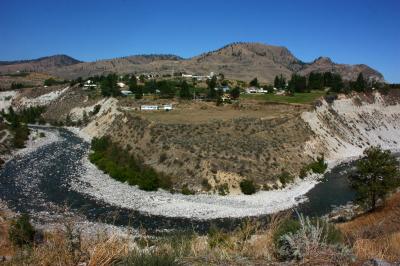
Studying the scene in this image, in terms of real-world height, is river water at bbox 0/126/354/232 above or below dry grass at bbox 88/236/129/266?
below

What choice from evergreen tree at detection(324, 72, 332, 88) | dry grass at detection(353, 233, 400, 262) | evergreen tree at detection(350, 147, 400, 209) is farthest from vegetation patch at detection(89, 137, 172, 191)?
evergreen tree at detection(324, 72, 332, 88)

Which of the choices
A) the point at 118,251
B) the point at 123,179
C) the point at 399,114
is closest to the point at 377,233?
the point at 118,251

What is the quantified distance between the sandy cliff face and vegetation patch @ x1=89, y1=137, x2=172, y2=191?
23847 mm

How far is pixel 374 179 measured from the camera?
28.9 metres

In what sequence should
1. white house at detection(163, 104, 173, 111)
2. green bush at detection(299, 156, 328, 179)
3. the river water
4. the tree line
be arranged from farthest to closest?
1. the tree line
2. white house at detection(163, 104, 173, 111)
3. green bush at detection(299, 156, 328, 179)
4. the river water

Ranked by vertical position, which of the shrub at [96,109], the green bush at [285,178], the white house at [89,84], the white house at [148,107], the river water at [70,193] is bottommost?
the river water at [70,193]

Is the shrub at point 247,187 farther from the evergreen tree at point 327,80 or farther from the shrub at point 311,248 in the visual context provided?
the evergreen tree at point 327,80

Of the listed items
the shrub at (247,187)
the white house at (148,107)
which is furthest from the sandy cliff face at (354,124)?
the white house at (148,107)

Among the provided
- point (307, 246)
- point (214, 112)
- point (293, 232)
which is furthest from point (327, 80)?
point (307, 246)

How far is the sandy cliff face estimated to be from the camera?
204 ft

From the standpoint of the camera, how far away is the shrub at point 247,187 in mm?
38438

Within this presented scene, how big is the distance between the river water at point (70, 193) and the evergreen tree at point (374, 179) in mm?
4580

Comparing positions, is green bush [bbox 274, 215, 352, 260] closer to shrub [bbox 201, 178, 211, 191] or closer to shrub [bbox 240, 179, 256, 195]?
shrub [bbox 240, 179, 256, 195]

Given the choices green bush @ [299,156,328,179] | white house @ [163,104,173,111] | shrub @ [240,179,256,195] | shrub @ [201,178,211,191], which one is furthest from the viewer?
white house @ [163,104,173,111]
